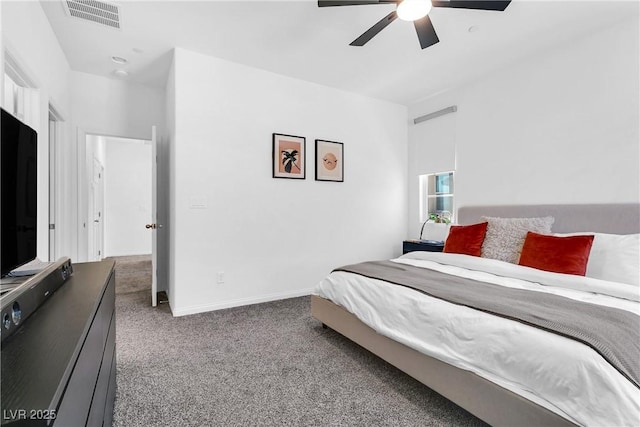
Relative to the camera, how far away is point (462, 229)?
3244 millimetres

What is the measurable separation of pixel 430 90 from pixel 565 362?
12.4ft

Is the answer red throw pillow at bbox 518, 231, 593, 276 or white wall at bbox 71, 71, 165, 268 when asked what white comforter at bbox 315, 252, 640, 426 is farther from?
white wall at bbox 71, 71, 165, 268

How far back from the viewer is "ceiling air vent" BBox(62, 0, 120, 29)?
7.82ft

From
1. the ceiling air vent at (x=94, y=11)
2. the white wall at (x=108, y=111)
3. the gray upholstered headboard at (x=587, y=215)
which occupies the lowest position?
the gray upholstered headboard at (x=587, y=215)

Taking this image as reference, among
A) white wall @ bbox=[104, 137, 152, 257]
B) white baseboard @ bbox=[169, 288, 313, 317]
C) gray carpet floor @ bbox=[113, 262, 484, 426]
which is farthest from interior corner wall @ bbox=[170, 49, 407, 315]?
white wall @ bbox=[104, 137, 152, 257]

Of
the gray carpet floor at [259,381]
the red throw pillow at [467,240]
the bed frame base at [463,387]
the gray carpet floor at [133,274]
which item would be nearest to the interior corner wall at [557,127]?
the red throw pillow at [467,240]

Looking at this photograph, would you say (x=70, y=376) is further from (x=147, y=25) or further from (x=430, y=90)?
(x=430, y=90)

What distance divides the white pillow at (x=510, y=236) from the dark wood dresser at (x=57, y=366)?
2.99 m

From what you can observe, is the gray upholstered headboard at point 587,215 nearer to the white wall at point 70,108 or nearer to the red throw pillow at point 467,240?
the red throw pillow at point 467,240

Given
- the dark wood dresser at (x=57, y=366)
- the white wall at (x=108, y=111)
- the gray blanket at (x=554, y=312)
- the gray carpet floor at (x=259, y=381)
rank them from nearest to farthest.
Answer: the dark wood dresser at (x=57, y=366) < the gray blanket at (x=554, y=312) < the gray carpet floor at (x=259, y=381) < the white wall at (x=108, y=111)

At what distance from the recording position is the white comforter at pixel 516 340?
42.9 inches

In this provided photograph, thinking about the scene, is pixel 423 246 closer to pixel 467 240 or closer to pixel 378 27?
pixel 467 240

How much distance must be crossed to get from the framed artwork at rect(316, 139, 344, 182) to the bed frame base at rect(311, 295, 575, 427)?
7.03ft

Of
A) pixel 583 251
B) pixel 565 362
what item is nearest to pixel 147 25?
pixel 565 362
